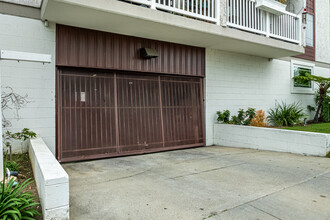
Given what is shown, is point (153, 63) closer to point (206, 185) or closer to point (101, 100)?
point (101, 100)

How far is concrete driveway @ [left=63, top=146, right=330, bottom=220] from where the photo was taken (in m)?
2.76

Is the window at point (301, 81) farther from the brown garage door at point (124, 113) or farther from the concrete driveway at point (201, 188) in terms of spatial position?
the concrete driveway at point (201, 188)

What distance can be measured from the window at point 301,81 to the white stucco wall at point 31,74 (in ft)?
30.3

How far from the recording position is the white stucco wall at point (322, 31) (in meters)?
11.0

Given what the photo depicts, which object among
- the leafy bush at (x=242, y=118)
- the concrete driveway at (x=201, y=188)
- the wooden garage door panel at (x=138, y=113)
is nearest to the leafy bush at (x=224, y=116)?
the leafy bush at (x=242, y=118)

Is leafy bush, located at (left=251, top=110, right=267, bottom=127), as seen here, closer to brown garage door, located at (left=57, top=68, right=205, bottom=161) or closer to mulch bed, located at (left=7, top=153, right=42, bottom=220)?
brown garage door, located at (left=57, top=68, right=205, bottom=161)

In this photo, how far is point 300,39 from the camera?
8227mm

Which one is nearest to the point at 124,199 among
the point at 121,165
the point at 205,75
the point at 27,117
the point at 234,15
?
the point at 121,165

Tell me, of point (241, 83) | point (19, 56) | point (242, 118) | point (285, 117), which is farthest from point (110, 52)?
point (285, 117)

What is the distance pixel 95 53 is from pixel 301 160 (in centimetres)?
530

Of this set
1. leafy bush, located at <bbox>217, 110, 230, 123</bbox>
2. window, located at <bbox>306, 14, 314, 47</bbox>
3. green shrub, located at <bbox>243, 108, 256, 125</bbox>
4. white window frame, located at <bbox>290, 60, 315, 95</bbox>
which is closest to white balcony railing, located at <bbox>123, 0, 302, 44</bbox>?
white window frame, located at <bbox>290, 60, 315, 95</bbox>

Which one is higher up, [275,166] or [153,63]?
[153,63]

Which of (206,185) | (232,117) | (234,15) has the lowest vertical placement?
(206,185)

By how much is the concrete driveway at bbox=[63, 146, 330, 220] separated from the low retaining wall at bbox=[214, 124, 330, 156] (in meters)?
0.37
